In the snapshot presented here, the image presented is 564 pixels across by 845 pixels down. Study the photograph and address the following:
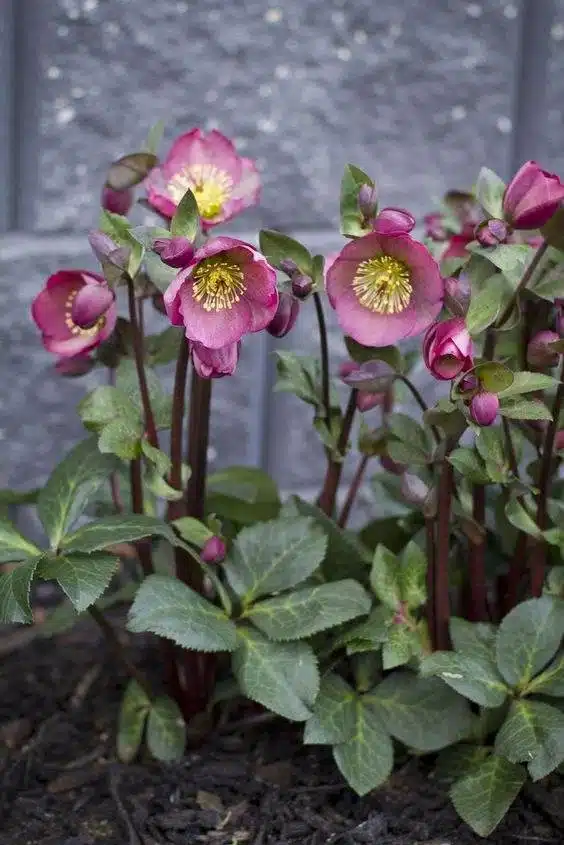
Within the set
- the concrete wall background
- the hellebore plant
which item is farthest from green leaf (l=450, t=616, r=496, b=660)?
the concrete wall background

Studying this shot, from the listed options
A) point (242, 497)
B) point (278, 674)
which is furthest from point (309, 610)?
point (242, 497)

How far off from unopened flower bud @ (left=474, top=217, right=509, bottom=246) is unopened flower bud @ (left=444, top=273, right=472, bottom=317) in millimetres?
36

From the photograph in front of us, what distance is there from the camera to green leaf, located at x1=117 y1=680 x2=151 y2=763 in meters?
1.01

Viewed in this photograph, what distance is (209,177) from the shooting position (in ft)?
3.27

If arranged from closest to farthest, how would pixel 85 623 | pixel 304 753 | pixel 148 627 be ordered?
pixel 148 627
pixel 304 753
pixel 85 623

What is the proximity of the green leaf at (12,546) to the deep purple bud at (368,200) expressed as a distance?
38 cm

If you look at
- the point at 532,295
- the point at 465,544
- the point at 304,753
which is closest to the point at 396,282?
the point at 532,295

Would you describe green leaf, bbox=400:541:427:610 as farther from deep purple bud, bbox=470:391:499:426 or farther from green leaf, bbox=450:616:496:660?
deep purple bud, bbox=470:391:499:426

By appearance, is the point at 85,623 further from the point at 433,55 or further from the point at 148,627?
the point at 433,55

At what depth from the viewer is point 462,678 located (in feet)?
2.91

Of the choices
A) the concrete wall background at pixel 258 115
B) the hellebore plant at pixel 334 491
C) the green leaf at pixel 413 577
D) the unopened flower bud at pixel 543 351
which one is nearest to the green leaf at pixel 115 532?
the hellebore plant at pixel 334 491

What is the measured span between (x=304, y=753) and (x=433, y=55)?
911 millimetres

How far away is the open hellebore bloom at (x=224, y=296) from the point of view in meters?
0.78

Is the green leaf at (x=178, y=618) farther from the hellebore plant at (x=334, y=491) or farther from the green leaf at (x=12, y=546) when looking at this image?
the green leaf at (x=12, y=546)
